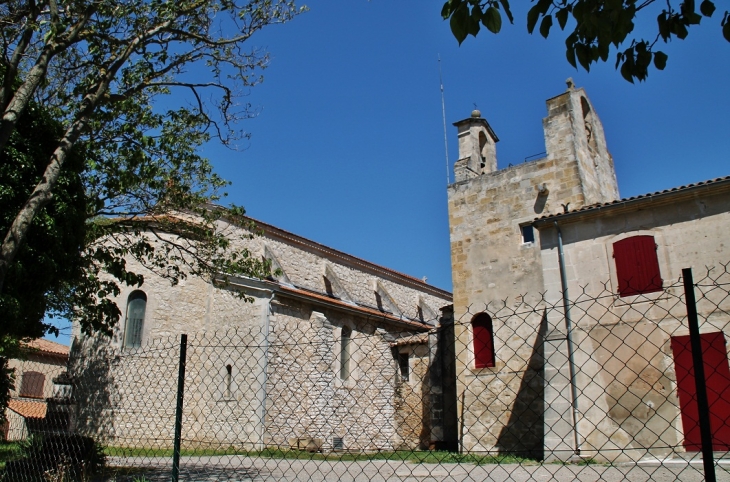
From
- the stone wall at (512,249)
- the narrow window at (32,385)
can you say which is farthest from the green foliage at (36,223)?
the narrow window at (32,385)

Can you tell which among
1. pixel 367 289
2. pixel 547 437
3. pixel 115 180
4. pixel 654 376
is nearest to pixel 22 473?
pixel 115 180

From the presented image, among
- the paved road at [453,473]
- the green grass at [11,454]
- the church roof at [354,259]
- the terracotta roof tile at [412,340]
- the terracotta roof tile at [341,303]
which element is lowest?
the paved road at [453,473]

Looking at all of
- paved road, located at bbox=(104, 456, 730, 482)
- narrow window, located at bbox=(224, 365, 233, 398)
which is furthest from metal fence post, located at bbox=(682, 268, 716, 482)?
narrow window, located at bbox=(224, 365, 233, 398)

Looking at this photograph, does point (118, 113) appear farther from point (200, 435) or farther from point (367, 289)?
point (367, 289)

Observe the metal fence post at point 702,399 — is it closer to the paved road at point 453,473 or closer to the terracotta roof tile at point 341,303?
the paved road at point 453,473

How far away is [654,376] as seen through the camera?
450 inches

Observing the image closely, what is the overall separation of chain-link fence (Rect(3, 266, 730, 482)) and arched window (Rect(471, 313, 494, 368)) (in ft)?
0.14

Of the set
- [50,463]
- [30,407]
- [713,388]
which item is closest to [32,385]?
[30,407]

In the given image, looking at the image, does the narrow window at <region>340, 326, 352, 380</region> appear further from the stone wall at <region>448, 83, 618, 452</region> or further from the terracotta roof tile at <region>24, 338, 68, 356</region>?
the terracotta roof tile at <region>24, 338, 68, 356</region>

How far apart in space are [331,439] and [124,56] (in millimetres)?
15519

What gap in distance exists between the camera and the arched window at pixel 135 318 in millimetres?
19516

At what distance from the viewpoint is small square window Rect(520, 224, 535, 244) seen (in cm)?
1712

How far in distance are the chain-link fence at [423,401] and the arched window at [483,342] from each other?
41mm

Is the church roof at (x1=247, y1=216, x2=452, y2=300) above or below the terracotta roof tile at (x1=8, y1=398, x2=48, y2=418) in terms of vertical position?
above
